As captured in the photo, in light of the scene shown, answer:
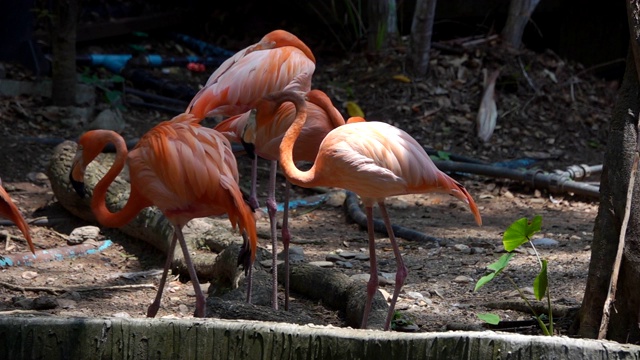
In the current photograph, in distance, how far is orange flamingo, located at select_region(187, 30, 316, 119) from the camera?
4319 mm

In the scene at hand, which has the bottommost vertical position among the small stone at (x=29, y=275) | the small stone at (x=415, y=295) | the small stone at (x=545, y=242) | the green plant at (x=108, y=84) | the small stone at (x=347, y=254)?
the small stone at (x=29, y=275)

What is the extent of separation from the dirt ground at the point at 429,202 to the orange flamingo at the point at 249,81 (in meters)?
0.98

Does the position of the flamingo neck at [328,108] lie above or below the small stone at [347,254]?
above

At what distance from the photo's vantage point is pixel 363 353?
231cm

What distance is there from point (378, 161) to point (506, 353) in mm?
1348

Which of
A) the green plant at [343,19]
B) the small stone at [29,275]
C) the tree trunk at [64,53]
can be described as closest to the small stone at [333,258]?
the small stone at [29,275]

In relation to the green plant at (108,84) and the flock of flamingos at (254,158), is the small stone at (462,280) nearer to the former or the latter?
the flock of flamingos at (254,158)

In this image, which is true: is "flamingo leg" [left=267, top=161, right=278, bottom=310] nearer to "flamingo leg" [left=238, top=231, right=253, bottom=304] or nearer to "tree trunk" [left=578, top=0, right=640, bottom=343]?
"flamingo leg" [left=238, top=231, right=253, bottom=304]

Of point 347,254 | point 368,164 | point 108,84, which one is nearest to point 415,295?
point 347,254

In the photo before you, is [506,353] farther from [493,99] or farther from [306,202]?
[493,99]

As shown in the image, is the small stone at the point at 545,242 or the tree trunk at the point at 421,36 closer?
the small stone at the point at 545,242

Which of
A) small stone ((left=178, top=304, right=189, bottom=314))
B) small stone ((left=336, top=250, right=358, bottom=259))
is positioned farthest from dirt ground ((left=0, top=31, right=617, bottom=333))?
small stone ((left=336, top=250, right=358, bottom=259))

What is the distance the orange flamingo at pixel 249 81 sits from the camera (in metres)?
4.32

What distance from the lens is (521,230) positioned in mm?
3197
